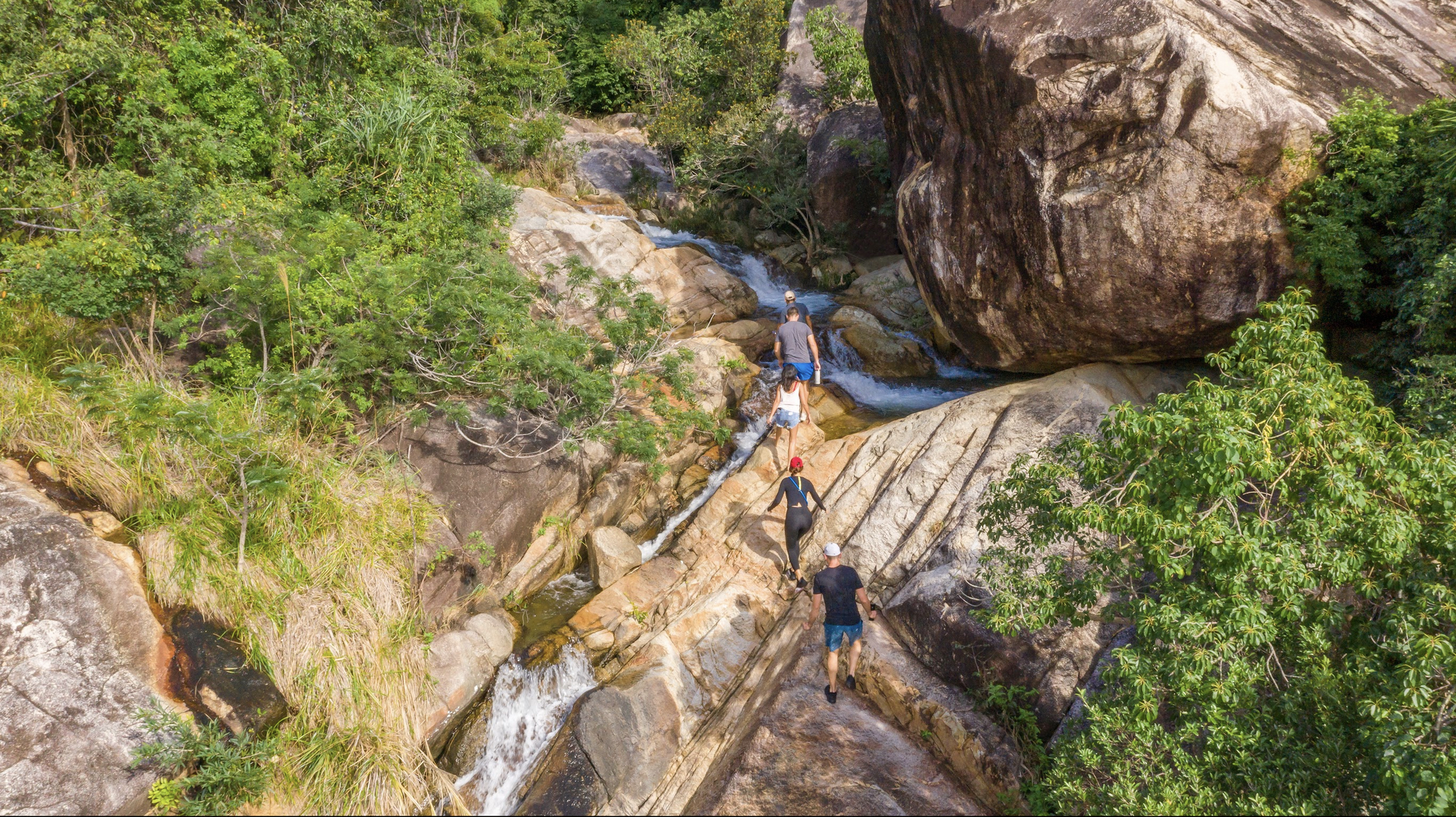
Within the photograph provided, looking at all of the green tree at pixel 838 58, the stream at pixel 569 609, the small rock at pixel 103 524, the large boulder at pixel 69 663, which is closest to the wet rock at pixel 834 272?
the stream at pixel 569 609

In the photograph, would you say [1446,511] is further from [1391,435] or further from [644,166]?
[644,166]

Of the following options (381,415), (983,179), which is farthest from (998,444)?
(381,415)

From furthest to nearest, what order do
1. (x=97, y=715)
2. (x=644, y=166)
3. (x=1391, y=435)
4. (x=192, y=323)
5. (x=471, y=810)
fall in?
(x=644, y=166) → (x=192, y=323) → (x=471, y=810) → (x=97, y=715) → (x=1391, y=435)

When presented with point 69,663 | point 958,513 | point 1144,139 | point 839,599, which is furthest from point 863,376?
point 69,663

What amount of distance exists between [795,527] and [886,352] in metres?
5.95

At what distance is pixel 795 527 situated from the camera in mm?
8602

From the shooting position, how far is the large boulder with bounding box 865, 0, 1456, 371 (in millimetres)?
7902

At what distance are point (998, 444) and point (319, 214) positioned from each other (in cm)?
1007

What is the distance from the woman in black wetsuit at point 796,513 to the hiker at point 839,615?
132cm

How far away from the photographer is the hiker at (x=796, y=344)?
35.0ft

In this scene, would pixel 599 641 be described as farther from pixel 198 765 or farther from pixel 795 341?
pixel 795 341

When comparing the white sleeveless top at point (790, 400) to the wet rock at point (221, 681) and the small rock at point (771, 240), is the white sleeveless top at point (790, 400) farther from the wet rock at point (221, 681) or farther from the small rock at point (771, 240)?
the small rock at point (771, 240)

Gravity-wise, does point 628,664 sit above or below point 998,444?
below

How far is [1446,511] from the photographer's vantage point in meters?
4.68
